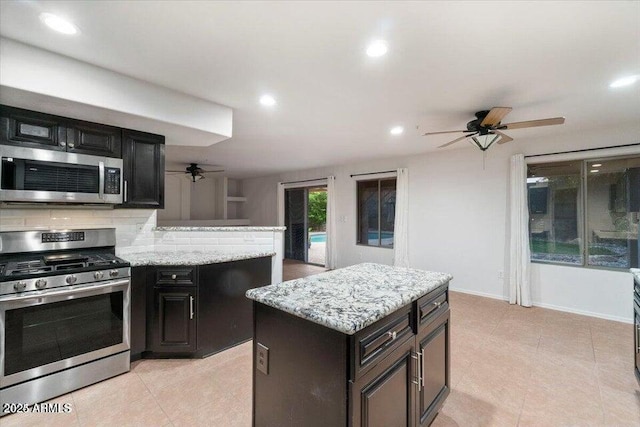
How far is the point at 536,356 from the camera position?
271 cm

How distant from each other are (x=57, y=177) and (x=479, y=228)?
5.30 metres

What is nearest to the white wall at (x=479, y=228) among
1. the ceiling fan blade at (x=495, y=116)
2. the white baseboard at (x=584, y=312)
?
the white baseboard at (x=584, y=312)

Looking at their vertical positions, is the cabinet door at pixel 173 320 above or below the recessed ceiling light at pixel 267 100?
below

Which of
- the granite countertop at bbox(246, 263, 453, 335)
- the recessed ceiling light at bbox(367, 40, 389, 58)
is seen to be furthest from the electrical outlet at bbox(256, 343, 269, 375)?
the recessed ceiling light at bbox(367, 40, 389, 58)

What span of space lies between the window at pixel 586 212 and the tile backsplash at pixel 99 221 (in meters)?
5.19

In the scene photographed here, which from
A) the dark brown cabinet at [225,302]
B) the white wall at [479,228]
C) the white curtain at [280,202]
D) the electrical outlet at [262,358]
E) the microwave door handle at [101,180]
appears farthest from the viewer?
the white curtain at [280,202]

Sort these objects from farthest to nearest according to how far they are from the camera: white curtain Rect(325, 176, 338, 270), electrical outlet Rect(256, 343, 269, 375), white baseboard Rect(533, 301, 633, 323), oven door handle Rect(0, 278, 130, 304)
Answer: white curtain Rect(325, 176, 338, 270) < white baseboard Rect(533, 301, 633, 323) < oven door handle Rect(0, 278, 130, 304) < electrical outlet Rect(256, 343, 269, 375)

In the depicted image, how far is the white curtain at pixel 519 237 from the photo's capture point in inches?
163

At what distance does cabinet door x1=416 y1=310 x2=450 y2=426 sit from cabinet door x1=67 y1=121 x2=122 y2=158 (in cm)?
294

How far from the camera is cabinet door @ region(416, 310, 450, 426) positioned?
157 centimetres

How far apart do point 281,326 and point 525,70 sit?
2.58 metres

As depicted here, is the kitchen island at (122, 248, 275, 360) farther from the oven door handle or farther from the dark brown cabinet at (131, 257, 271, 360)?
the oven door handle

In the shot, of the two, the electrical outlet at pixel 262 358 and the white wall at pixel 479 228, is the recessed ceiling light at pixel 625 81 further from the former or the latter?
the electrical outlet at pixel 262 358

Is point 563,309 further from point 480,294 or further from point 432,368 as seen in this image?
point 432,368
